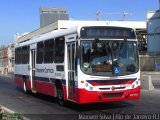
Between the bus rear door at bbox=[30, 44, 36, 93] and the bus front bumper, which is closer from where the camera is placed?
the bus front bumper

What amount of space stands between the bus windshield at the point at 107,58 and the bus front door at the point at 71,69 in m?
0.72

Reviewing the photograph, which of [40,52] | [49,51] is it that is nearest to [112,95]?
[49,51]

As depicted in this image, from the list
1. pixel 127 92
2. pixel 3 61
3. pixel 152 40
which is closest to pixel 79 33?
pixel 127 92

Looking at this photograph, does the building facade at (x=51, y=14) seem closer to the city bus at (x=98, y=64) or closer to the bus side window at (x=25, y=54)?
the bus side window at (x=25, y=54)

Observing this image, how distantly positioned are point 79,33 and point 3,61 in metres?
120

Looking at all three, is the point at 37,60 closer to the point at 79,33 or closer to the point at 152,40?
the point at 79,33

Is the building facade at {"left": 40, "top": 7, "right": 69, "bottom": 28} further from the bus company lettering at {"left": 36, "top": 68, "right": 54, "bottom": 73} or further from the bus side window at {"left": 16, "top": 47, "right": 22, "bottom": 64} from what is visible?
the bus company lettering at {"left": 36, "top": 68, "right": 54, "bottom": 73}

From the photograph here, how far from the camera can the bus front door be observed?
15133 millimetres

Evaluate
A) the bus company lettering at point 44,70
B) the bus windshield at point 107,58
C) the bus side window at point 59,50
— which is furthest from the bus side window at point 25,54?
the bus windshield at point 107,58

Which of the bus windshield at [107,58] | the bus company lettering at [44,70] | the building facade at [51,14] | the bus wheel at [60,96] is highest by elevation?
the building facade at [51,14]

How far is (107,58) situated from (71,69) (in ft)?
4.60

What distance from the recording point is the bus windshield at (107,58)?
575 inches

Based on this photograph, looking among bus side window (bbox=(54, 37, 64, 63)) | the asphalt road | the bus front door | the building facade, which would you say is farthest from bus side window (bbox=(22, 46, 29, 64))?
the building facade

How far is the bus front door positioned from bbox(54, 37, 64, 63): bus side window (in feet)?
2.22
